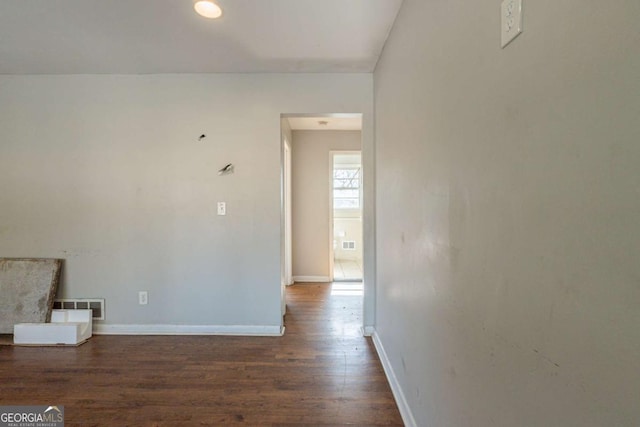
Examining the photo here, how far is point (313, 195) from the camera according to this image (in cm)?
478

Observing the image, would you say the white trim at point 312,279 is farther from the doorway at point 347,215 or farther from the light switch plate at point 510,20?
the light switch plate at point 510,20

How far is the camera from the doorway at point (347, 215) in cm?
580

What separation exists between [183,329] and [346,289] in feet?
7.28

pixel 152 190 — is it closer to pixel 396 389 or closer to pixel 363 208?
pixel 363 208

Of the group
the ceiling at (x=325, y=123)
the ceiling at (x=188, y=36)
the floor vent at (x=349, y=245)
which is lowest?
the floor vent at (x=349, y=245)

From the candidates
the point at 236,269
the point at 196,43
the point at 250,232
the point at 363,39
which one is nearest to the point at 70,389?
the point at 236,269

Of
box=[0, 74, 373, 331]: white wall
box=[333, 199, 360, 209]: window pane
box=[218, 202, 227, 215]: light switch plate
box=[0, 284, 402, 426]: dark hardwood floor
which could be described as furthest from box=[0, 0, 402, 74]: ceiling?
box=[333, 199, 360, 209]: window pane

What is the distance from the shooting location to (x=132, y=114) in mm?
2836

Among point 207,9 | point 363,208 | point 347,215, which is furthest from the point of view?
point 347,215

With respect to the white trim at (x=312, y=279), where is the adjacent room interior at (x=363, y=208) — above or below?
above

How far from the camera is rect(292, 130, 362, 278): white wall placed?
15.6 feet

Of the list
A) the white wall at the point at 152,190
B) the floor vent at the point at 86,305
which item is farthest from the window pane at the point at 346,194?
the floor vent at the point at 86,305

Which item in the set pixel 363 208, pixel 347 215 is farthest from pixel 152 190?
pixel 347 215

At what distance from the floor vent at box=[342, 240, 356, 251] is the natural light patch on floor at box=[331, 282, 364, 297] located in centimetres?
194
